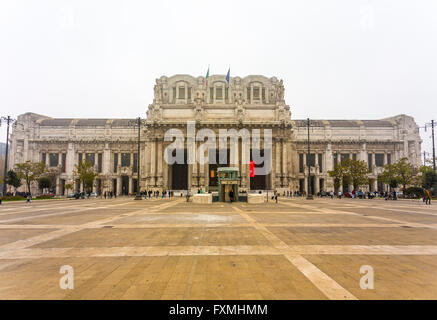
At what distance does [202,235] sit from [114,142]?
64.4 meters

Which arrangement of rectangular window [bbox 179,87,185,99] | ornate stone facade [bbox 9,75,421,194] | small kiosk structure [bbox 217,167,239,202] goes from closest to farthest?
1. small kiosk structure [bbox 217,167,239,202]
2. ornate stone facade [bbox 9,75,421,194]
3. rectangular window [bbox 179,87,185,99]

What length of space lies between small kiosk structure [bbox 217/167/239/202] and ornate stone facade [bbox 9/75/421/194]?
67.7 ft

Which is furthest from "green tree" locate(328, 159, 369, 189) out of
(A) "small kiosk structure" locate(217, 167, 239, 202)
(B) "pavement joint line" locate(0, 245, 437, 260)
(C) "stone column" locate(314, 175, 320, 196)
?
(B) "pavement joint line" locate(0, 245, 437, 260)

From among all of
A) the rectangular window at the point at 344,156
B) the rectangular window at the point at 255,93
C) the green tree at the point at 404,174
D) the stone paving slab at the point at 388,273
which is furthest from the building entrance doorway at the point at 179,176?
the stone paving slab at the point at 388,273

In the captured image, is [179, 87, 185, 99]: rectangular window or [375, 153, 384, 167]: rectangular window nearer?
[179, 87, 185, 99]: rectangular window

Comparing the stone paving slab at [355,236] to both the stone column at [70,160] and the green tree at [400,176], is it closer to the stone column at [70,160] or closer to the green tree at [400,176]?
the green tree at [400,176]

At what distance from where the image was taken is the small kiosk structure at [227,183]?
31.2 metres

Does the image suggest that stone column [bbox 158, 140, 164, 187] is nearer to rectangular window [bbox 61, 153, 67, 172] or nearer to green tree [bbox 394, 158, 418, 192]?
rectangular window [bbox 61, 153, 67, 172]

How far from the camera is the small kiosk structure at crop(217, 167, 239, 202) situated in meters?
31.2

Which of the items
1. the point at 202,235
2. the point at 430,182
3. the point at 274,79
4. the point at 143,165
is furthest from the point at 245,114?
the point at 202,235

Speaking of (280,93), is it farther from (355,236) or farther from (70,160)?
(70,160)

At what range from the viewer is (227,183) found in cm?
3142
